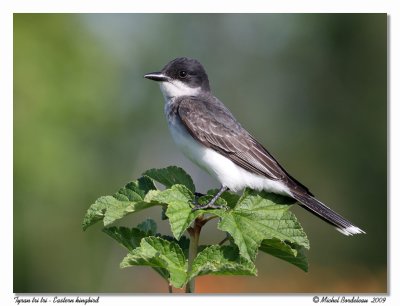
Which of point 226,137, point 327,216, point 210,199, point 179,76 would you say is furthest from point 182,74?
point 210,199

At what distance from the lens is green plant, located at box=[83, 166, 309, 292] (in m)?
2.39

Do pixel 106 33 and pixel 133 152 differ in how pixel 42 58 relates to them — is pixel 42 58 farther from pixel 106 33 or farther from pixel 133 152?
pixel 133 152

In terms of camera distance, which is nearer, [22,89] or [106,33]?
[22,89]

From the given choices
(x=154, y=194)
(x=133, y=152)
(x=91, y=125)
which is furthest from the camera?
(x=133, y=152)

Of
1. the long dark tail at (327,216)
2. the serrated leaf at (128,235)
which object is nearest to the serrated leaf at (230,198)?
the serrated leaf at (128,235)

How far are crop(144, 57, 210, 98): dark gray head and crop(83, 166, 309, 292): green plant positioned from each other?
7.01ft

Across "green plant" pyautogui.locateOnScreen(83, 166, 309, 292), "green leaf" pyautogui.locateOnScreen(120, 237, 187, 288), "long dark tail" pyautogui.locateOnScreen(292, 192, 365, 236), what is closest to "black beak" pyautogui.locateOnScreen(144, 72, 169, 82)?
"long dark tail" pyautogui.locateOnScreen(292, 192, 365, 236)

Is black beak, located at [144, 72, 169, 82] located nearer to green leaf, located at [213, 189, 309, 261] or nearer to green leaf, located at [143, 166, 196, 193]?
green leaf, located at [143, 166, 196, 193]

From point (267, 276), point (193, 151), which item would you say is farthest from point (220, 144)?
point (267, 276)

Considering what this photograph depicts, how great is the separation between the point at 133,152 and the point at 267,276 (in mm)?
2135

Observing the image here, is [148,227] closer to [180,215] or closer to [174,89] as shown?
[180,215]

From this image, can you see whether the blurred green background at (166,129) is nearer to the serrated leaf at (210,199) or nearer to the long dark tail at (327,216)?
the long dark tail at (327,216)

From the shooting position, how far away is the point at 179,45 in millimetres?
8055

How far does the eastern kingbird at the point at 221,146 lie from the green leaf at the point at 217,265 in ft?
4.65
